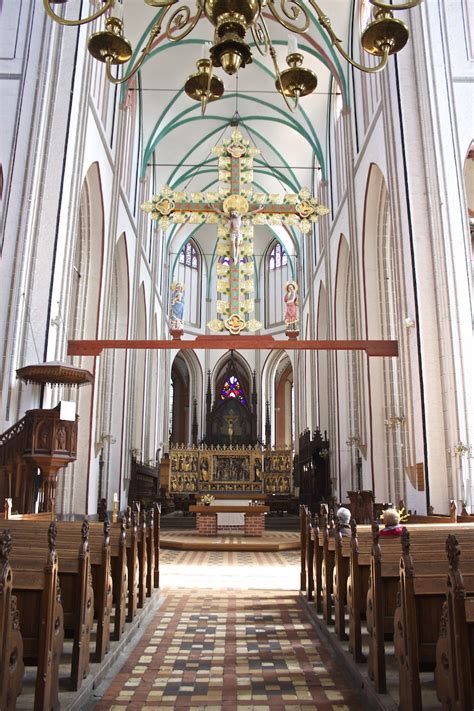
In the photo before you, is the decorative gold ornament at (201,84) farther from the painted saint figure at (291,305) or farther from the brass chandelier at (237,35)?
the painted saint figure at (291,305)

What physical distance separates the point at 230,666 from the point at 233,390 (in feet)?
85.7

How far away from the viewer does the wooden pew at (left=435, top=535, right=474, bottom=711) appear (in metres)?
2.60

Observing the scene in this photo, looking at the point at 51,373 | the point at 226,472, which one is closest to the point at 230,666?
the point at 51,373

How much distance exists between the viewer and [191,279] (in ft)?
101

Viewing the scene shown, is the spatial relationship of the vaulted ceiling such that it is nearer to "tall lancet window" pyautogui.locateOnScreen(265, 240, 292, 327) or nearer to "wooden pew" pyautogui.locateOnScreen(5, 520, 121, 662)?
"tall lancet window" pyautogui.locateOnScreen(265, 240, 292, 327)

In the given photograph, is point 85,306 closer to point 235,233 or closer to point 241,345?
point 235,233

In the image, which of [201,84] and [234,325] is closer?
[201,84]

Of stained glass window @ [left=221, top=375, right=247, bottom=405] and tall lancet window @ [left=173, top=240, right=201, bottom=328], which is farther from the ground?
tall lancet window @ [left=173, top=240, right=201, bottom=328]

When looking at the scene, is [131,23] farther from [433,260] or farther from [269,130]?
[433,260]

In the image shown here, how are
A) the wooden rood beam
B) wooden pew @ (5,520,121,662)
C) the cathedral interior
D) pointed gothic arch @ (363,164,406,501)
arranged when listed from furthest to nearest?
pointed gothic arch @ (363,164,406,501) → the wooden rood beam → the cathedral interior → wooden pew @ (5,520,121,662)

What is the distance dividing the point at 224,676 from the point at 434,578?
172cm

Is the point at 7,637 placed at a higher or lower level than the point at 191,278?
lower

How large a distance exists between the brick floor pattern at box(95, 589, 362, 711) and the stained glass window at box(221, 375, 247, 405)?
23653mm

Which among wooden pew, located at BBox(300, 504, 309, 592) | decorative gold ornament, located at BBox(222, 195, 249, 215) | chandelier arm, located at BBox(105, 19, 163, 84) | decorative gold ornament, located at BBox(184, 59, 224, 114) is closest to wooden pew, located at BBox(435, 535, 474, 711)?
chandelier arm, located at BBox(105, 19, 163, 84)
